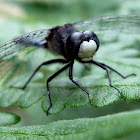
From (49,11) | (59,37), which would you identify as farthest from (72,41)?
(49,11)

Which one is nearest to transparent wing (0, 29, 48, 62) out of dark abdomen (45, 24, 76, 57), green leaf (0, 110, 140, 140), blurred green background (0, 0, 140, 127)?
Answer: dark abdomen (45, 24, 76, 57)

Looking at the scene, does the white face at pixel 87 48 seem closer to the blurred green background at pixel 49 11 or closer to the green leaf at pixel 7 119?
the green leaf at pixel 7 119

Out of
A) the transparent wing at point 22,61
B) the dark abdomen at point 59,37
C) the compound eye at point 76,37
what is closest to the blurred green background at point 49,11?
the transparent wing at point 22,61

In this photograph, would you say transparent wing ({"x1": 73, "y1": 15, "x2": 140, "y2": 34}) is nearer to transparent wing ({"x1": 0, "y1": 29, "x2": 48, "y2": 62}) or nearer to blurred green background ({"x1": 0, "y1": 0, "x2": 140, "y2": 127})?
transparent wing ({"x1": 0, "y1": 29, "x2": 48, "y2": 62})

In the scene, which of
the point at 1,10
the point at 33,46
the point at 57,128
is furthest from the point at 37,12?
the point at 57,128

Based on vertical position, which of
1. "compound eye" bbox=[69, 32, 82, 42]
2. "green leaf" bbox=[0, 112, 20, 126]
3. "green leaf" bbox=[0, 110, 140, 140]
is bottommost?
"green leaf" bbox=[0, 112, 20, 126]

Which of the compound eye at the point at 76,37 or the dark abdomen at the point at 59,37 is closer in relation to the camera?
the compound eye at the point at 76,37

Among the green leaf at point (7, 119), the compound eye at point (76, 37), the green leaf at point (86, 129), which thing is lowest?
the green leaf at point (7, 119)
